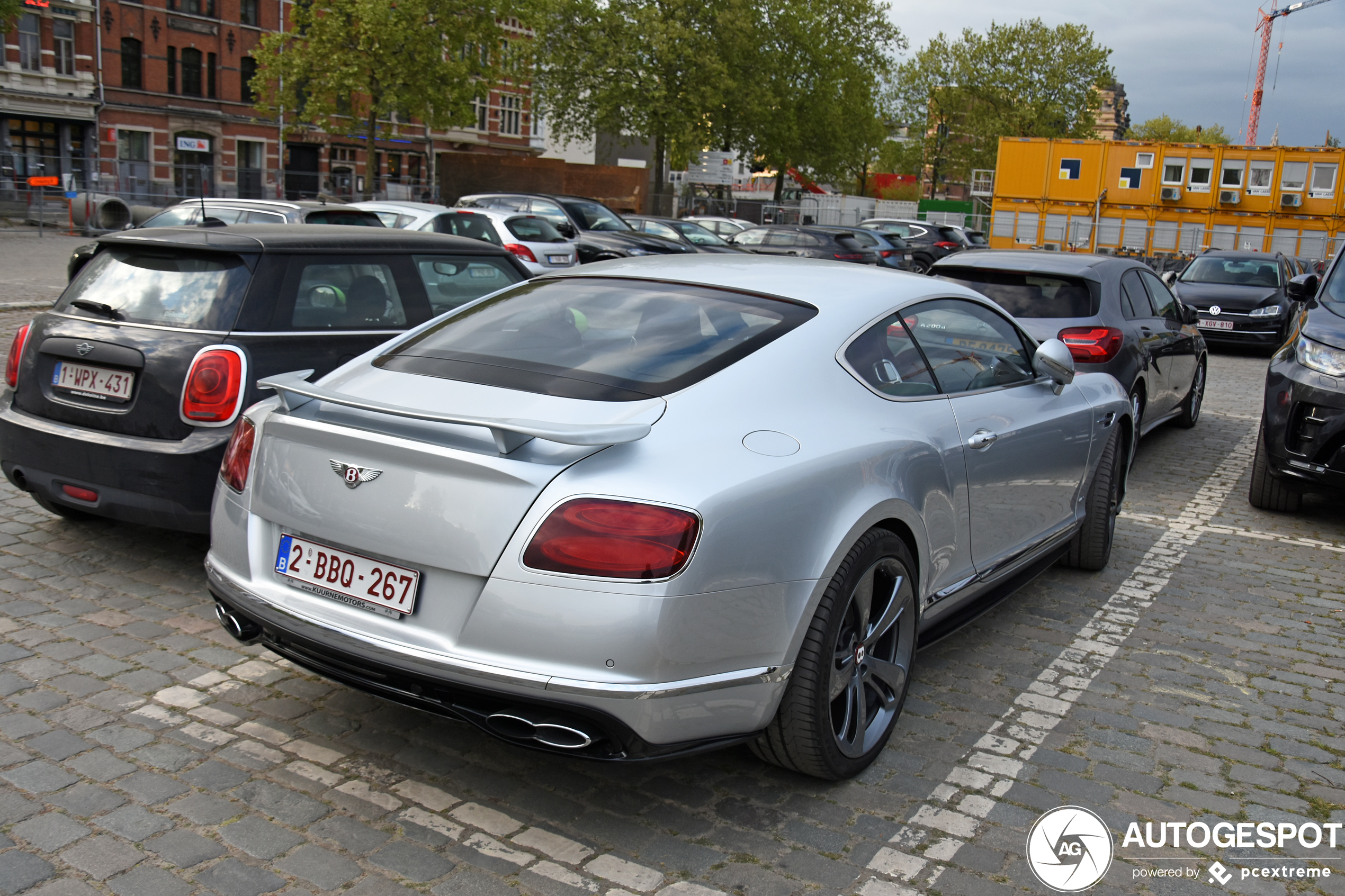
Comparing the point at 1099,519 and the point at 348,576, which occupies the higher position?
the point at 348,576

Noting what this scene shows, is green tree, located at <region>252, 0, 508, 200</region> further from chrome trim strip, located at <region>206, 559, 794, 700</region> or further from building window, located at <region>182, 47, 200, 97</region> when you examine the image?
chrome trim strip, located at <region>206, 559, 794, 700</region>

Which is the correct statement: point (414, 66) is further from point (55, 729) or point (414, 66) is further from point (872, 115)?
point (55, 729)

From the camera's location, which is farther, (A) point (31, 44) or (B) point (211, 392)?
(A) point (31, 44)

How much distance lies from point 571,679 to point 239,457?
141 cm

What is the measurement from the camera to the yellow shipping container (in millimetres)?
31953

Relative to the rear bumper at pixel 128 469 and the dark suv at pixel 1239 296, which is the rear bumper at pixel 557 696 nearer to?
the rear bumper at pixel 128 469

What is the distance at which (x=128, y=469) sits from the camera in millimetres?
4637

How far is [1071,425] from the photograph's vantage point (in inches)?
196

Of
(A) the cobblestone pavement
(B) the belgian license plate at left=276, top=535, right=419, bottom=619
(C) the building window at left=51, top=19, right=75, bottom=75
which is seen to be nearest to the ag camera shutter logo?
(A) the cobblestone pavement

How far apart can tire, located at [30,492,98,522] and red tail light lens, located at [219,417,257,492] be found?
6.11 ft

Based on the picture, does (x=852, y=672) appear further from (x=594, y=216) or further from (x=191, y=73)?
(x=191, y=73)

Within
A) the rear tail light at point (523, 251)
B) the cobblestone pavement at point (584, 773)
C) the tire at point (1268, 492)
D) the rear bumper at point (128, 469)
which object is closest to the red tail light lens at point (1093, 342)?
the tire at point (1268, 492)

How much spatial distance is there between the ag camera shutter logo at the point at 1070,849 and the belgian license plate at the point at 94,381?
3.91 metres

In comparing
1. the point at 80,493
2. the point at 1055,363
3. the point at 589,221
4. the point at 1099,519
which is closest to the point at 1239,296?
the point at 589,221
